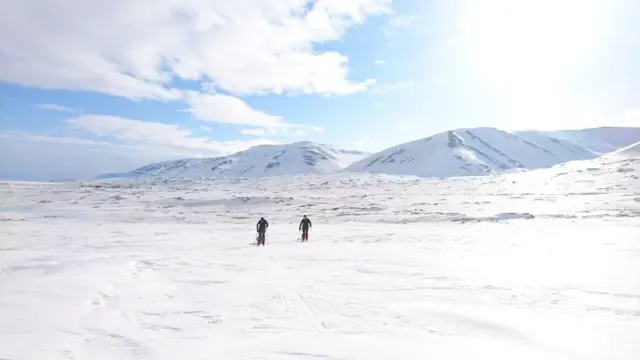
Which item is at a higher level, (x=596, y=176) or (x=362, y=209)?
(x=596, y=176)

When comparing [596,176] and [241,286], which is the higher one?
[596,176]

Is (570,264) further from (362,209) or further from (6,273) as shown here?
(362,209)

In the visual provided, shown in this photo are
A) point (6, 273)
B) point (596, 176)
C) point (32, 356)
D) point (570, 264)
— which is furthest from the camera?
point (596, 176)

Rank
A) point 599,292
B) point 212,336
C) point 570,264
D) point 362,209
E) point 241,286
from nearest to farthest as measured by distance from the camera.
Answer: point 212,336 < point 599,292 < point 241,286 < point 570,264 < point 362,209

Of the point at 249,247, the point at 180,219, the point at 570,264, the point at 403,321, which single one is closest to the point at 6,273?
the point at 249,247

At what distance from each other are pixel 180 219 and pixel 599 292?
41.6 metres

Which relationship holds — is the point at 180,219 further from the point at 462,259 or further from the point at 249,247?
the point at 462,259

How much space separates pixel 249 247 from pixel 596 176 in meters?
82.3

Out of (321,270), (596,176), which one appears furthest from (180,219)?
(596,176)

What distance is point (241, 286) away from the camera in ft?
39.7

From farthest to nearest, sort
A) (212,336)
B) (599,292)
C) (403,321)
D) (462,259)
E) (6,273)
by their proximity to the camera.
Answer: (462,259), (6,273), (599,292), (403,321), (212,336)

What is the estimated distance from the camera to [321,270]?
48.6 ft

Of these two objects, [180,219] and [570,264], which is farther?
[180,219]

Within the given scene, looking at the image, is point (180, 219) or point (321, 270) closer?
point (321, 270)
